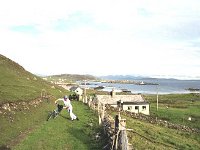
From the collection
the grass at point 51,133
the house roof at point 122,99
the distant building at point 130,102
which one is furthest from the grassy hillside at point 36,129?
the house roof at point 122,99

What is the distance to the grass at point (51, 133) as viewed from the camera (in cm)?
2827

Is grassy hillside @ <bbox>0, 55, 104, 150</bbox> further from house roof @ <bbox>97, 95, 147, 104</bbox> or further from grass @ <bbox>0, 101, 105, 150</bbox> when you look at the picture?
house roof @ <bbox>97, 95, 147, 104</bbox>

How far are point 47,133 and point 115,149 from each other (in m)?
9.19

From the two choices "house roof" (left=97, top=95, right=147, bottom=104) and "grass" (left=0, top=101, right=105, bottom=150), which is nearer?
"grass" (left=0, top=101, right=105, bottom=150)

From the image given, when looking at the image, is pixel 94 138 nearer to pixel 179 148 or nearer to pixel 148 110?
pixel 179 148

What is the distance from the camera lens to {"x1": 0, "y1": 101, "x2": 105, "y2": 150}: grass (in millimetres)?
28266

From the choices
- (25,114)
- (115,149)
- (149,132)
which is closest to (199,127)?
(149,132)

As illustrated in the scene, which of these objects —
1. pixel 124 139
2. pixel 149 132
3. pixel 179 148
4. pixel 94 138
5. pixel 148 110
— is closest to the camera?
pixel 124 139

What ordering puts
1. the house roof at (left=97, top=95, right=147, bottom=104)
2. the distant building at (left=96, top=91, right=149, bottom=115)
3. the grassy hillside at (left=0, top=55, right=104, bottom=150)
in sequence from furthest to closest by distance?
the house roof at (left=97, top=95, right=147, bottom=104), the distant building at (left=96, top=91, right=149, bottom=115), the grassy hillside at (left=0, top=55, right=104, bottom=150)

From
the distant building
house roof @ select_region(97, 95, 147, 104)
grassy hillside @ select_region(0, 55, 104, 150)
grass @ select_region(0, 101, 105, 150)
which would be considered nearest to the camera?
grass @ select_region(0, 101, 105, 150)

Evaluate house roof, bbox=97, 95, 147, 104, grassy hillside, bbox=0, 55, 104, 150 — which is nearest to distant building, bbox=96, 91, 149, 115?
house roof, bbox=97, 95, 147, 104

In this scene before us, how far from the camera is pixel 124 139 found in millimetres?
22531

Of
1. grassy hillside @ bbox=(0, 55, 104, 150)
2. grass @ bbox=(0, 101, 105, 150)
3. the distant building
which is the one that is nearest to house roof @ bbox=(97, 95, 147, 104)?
the distant building

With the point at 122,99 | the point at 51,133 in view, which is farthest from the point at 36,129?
the point at 122,99
